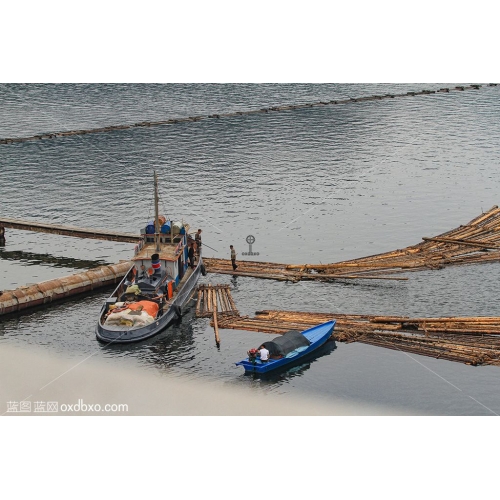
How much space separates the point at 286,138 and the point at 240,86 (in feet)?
174

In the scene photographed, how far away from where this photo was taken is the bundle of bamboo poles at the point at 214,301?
72375mm

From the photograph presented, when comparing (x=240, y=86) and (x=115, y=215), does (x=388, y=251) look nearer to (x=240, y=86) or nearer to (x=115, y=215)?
(x=115, y=215)

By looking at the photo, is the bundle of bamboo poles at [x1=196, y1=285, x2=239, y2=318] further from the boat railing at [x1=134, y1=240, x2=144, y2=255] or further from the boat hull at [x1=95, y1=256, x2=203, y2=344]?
the boat railing at [x1=134, y1=240, x2=144, y2=255]

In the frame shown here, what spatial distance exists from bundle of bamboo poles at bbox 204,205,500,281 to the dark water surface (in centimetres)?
112

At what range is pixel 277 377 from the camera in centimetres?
6100

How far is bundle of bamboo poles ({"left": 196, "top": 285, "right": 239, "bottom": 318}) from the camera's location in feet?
237

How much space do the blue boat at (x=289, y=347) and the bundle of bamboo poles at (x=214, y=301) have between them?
29.1 ft

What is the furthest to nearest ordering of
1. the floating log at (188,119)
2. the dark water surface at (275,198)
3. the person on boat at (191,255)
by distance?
the floating log at (188,119), the person on boat at (191,255), the dark water surface at (275,198)

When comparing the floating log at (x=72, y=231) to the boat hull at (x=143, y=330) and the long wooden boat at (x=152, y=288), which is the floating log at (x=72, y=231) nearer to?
the long wooden boat at (x=152, y=288)

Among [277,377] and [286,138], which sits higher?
[286,138]

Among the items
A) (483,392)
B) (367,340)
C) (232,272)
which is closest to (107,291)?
(232,272)

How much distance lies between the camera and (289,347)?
62656 millimetres

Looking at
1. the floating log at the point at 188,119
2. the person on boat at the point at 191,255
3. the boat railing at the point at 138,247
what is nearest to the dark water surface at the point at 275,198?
the person on boat at the point at 191,255

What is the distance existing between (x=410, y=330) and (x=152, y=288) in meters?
21.3
